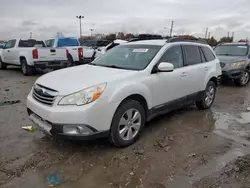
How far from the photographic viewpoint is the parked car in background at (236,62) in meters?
8.36

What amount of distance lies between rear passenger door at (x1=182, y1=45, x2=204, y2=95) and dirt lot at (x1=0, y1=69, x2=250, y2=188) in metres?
0.77

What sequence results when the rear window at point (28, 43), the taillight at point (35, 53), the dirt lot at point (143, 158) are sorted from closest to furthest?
the dirt lot at point (143, 158), the taillight at point (35, 53), the rear window at point (28, 43)

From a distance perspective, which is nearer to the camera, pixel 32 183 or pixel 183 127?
pixel 32 183

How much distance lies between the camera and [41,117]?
125 inches

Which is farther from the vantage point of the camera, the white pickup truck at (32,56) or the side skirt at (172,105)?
the white pickup truck at (32,56)

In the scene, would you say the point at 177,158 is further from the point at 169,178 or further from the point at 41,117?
the point at 41,117

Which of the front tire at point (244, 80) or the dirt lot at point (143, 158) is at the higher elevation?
the front tire at point (244, 80)

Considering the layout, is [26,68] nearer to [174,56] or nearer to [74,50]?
[74,50]

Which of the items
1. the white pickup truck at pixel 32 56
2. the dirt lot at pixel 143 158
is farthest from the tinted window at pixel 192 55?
the white pickup truck at pixel 32 56

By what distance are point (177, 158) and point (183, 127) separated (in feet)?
4.19

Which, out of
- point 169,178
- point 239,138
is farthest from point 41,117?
point 239,138

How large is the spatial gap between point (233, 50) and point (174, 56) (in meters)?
6.45

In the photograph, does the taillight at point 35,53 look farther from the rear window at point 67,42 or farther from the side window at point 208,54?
the side window at point 208,54

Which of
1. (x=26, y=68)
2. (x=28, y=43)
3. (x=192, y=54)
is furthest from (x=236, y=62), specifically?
(x=28, y=43)
